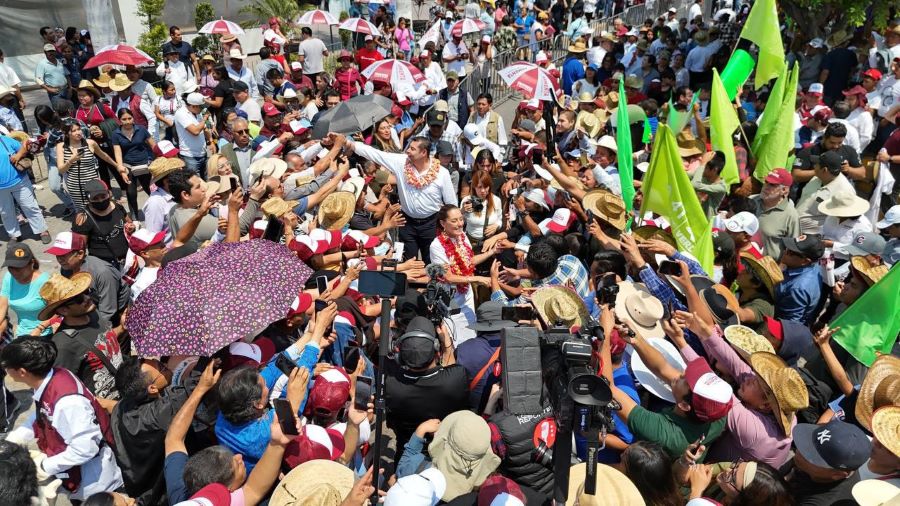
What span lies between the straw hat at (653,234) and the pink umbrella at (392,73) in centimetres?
520

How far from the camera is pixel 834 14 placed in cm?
1373

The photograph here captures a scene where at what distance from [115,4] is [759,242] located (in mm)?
16876

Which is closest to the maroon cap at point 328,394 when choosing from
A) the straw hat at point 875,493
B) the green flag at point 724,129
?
the straw hat at point 875,493

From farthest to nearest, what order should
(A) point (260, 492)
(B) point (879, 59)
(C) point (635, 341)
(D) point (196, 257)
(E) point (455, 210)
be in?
1. (B) point (879, 59)
2. (E) point (455, 210)
3. (D) point (196, 257)
4. (C) point (635, 341)
5. (A) point (260, 492)

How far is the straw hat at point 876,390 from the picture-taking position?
3.65 meters

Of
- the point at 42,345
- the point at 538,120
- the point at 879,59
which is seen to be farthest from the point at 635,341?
the point at 879,59

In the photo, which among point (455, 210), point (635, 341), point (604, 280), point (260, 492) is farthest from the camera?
point (455, 210)

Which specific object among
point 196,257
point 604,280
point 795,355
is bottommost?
point 795,355

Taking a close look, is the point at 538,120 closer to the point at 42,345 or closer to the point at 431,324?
the point at 431,324

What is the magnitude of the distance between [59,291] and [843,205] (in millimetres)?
6677

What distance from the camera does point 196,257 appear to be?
4188 mm

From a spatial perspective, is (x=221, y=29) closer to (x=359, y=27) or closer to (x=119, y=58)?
(x=359, y=27)

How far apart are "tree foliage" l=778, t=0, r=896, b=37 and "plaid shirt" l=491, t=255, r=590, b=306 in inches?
419

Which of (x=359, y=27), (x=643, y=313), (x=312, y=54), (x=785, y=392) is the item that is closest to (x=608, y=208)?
(x=643, y=313)
